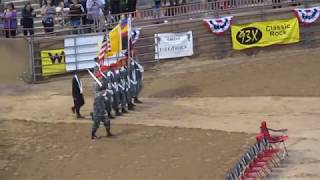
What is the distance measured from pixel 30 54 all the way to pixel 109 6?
4.10m

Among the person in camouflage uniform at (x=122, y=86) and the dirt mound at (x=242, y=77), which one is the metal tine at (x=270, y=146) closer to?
the person in camouflage uniform at (x=122, y=86)

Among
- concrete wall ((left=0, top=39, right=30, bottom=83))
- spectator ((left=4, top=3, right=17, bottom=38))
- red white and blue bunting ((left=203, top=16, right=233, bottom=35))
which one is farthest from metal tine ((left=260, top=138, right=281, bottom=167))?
spectator ((left=4, top=3, right=17, bottom=38))

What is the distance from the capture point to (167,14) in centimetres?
2894

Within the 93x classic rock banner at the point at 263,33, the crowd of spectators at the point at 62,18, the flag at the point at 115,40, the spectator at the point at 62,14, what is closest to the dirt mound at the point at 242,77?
the 93x classic rock banner at the point at 263,33

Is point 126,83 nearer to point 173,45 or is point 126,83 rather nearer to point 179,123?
point 179,123

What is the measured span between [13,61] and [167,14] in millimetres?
6587

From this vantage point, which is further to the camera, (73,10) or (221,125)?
(73,10)

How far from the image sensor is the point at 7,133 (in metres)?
19.4

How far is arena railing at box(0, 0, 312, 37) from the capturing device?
28.1 metres

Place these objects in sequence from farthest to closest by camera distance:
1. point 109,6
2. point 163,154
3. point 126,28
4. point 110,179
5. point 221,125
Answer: point 109,6, point 126,28, point 221,125, point 163,154, point 110,179

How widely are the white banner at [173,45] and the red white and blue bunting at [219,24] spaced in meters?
0.88

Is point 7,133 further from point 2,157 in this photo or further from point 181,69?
point 181,69

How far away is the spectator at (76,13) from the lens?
27.7 m

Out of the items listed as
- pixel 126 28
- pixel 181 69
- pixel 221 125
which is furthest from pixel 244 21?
pixel 221 125
